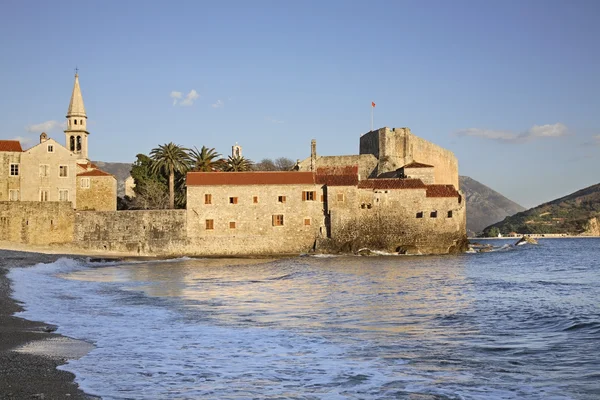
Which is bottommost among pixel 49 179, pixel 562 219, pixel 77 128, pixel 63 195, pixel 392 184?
pixel 562 219

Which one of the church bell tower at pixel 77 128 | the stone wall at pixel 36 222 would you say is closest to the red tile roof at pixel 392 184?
the stone wall at pixel 36 222

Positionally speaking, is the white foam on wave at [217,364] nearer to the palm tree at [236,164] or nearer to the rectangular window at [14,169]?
the rectangular window at [14,169]

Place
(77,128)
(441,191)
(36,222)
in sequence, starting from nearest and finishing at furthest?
(36,222)
(441,191)
(77,128)

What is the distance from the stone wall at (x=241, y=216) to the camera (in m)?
50.1

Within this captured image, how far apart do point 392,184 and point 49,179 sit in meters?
26.5

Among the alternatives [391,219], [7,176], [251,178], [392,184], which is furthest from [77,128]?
[391,219]

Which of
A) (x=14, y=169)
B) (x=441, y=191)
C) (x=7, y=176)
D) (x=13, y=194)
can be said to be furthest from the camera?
(x=13, y=194)

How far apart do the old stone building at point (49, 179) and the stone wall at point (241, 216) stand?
8.60 metres

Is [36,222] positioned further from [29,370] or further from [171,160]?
[29,370]

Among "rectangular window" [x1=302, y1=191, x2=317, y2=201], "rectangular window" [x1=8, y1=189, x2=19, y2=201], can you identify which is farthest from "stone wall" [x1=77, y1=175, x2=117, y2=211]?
"rectangular window" [x1=302, y1=191, x2=317, y2=201]

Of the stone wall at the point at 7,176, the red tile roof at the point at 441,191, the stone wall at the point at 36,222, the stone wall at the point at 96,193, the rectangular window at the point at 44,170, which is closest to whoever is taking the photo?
the stone wall at the point at 36,222

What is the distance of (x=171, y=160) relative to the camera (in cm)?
5512

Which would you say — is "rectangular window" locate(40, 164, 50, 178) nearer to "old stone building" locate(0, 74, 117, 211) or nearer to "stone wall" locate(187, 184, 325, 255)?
"old stone building" locate(0, 74, 117, 211)

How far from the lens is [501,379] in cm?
951
